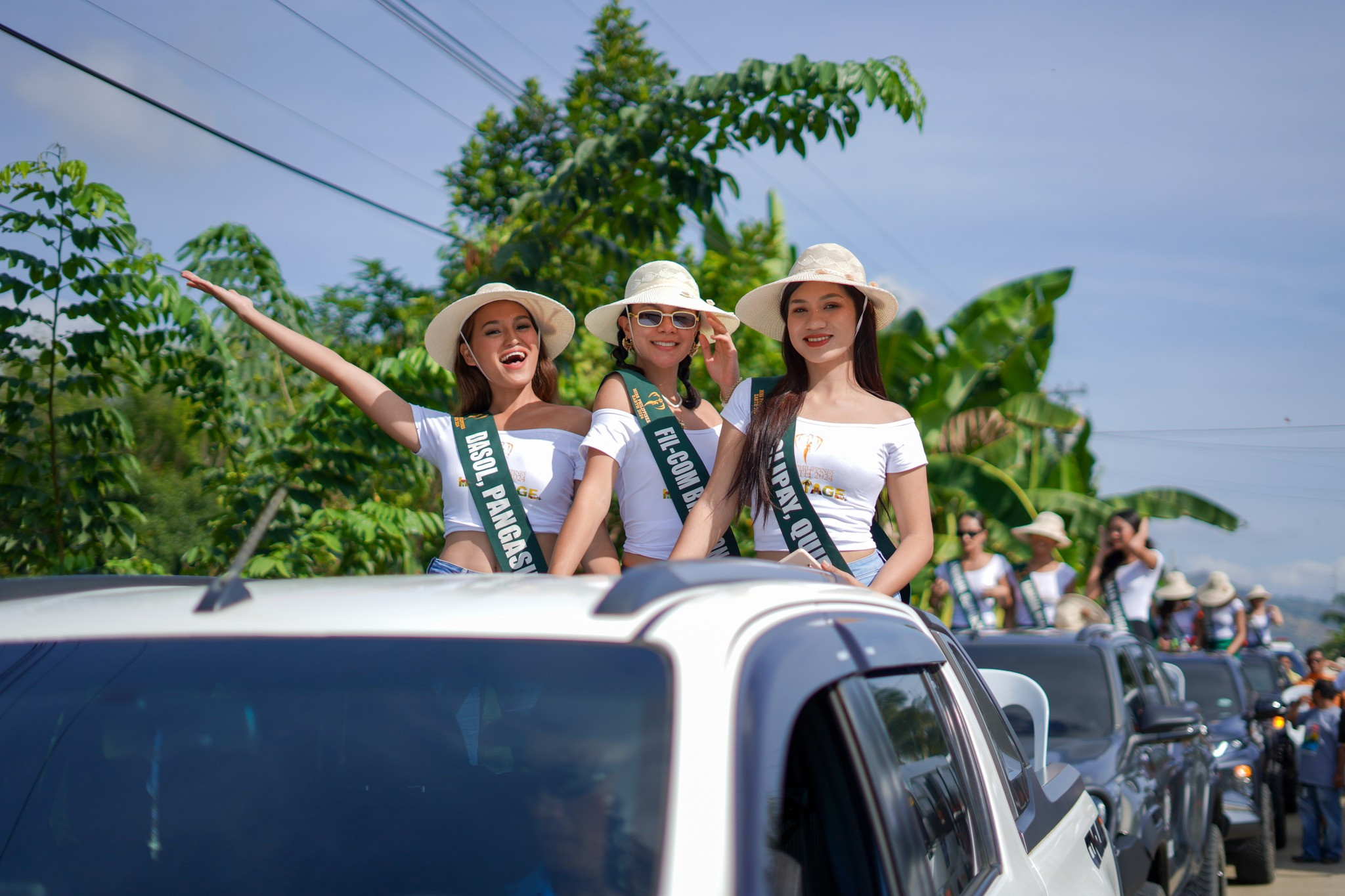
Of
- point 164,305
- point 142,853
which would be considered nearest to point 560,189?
point 164,305

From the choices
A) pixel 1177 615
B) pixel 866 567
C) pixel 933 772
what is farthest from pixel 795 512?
pixel 1177 615

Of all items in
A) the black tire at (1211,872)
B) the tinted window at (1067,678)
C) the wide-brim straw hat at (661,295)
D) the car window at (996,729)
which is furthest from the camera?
the black tire at (1211,872)

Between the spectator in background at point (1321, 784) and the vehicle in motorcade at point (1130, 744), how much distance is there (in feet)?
14.9

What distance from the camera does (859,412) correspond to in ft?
12.6

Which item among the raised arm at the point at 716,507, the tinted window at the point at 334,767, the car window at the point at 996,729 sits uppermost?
the raised arm at the point at 716,507

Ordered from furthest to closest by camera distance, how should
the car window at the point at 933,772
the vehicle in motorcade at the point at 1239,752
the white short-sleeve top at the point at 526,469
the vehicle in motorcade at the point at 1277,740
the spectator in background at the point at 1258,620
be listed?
the spectator in background at the point at 1258,620
the vehicle in motorcade at the point at 1277,740
the vehicle in motorcade at the point at 1239,752
the white short-sleeve top at the point at 526,469
the car window at the point at 933,772

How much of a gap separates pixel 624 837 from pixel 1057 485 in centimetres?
1600

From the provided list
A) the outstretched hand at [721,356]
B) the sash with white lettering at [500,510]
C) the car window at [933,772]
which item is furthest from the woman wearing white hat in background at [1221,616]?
the car window at [933,772]

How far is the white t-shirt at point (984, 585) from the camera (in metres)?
8.36

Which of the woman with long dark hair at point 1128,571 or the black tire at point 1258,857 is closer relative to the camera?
the woman with long dark hair at point 1128,571

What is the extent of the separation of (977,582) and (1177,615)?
624 centimetres

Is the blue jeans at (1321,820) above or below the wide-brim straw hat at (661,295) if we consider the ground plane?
below

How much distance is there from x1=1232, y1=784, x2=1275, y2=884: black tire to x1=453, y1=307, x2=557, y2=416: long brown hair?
7695 mm

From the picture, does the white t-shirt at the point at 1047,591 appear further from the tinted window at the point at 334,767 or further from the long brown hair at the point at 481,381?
the tinted window at the point at 334,767
